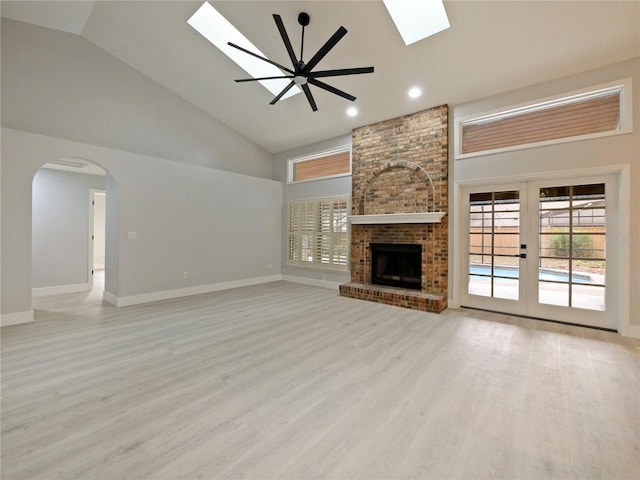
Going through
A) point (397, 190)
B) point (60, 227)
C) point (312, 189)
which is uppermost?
point (312, 189)

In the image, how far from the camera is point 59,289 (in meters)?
5.80

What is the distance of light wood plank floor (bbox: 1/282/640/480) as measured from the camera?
1485 millimetres

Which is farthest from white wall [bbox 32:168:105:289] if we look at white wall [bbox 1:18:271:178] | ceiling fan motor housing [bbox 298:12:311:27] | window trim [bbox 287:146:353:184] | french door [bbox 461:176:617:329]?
french door [bbox 461:176:617:329]

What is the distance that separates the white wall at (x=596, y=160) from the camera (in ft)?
11.1

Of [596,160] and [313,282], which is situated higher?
[596,160]

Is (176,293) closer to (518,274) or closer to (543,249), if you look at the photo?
(518,274)

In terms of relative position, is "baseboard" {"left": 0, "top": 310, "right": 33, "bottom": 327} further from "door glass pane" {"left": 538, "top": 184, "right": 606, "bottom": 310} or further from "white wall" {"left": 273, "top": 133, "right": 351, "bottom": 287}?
"door glass pane" {"left": 538, "top": 184, "right": 606, "bottom": 310}

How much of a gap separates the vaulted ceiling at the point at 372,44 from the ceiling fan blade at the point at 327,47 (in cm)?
110

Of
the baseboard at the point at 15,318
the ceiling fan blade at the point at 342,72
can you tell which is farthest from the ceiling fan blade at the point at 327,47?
the baseboard at the point at 15,318

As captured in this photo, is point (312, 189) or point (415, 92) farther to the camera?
point (312, 189)

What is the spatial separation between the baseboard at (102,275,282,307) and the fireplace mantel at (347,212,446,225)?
2.88 metres

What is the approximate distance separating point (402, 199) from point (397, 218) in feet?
1.41

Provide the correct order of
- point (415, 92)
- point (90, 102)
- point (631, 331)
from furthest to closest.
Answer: point (90, 102), point (415, 92), point (631, 331)

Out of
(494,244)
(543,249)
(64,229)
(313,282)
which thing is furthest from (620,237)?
(64,229)
